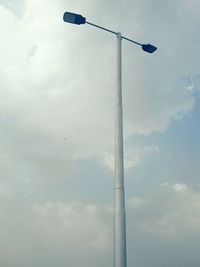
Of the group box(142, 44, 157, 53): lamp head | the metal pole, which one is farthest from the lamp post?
box(142, 44, 157, 53): lamp head

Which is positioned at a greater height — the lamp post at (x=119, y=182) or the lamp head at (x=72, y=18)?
the lamp head at (x=72, y=18)

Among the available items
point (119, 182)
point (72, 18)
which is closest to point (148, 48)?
point (72, 18)

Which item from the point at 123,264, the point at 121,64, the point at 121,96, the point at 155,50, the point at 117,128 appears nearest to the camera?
the point at 123,264

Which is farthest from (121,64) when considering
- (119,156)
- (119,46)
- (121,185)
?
(121,185)

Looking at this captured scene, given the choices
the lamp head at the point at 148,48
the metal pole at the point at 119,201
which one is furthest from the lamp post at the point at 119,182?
the lamp head at the point at 148,48

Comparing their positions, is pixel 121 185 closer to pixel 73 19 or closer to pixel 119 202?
pixel 119 202

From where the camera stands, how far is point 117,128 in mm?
14609

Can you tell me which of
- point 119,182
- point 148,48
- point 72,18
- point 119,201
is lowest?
point 119,201

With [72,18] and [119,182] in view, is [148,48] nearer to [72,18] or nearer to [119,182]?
[72,18]

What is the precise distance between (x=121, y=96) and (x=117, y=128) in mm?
1793

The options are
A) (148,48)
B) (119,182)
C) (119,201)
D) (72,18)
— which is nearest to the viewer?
(119,201)

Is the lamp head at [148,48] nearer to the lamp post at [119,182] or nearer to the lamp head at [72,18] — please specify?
the lamp post at [119,182]

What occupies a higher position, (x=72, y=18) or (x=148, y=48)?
(x=72, y=18)

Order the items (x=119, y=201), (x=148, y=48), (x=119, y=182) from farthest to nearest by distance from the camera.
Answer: (x=148, y=48), (x=119, y=182), (x=119, y=201)
